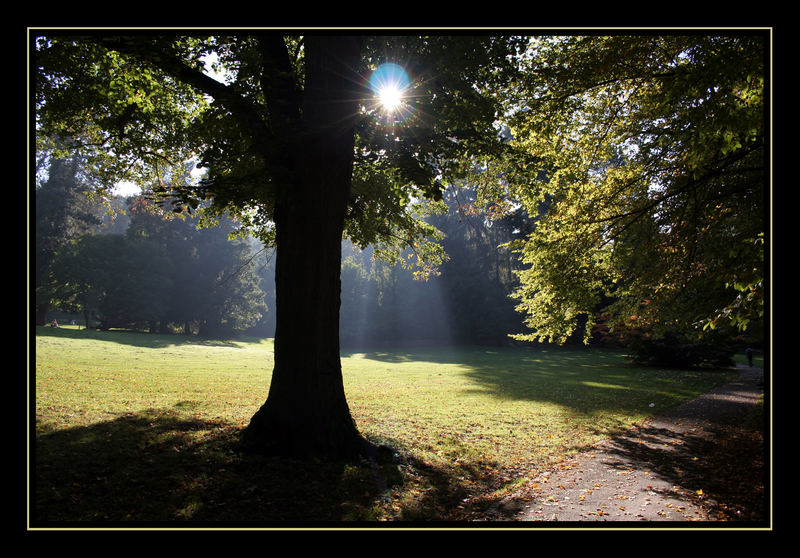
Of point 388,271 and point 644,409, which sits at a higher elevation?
point 388,271

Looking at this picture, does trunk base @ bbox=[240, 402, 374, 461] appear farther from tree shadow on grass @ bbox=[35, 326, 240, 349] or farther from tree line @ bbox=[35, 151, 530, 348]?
tree line @ bbox=[35, 151, 530, 348]

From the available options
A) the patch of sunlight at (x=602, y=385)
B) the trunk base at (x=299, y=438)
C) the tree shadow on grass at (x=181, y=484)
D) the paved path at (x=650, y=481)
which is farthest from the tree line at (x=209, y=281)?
the tree shadow on grass at (x=181, y=484)

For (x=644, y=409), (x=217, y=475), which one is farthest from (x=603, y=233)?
(x=217, y=475)

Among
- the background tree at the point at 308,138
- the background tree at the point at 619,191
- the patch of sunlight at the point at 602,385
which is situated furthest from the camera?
the patch of sunlight at the point at 602,385

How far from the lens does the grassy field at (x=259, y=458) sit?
14.6 feet

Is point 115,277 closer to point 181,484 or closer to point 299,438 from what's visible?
point 299,438

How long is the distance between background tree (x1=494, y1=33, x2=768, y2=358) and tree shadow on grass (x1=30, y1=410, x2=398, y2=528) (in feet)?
21.0

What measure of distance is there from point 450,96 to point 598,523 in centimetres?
647

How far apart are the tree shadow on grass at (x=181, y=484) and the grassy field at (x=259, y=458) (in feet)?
0.06

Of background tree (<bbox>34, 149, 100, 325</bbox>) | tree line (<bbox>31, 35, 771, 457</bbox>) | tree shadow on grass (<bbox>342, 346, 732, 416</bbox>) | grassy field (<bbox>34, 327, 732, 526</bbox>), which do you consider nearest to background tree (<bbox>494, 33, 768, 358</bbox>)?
tree line (<bbox>31, 35, 771, 457</bbox>)

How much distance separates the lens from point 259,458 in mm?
5797

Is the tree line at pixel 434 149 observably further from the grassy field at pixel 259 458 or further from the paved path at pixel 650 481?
the paved path at pixel 650 481
